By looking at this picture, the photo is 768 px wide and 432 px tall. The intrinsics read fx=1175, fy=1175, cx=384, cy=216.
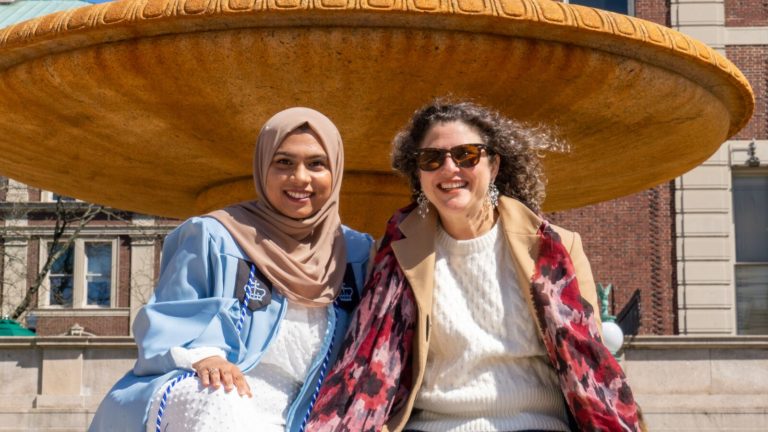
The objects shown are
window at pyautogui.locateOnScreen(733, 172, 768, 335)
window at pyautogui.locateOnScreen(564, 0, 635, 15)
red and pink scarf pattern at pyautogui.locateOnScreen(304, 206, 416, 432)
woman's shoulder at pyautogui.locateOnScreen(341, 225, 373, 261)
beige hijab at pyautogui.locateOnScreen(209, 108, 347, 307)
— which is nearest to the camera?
red and pink scarf pattern at pyautogui.locateOnScreen(304, 206, 416, 432)

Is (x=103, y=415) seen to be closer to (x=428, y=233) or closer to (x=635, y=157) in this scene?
(x=428, y=233)

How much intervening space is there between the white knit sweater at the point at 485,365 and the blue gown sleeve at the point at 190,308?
642 millimetres

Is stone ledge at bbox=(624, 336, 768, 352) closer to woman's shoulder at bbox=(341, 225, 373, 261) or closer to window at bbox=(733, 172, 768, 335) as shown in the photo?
window at bbox=(733, 172, 768, 335)

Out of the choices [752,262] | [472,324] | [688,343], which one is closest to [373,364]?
[472,324]

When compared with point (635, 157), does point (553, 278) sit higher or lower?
lower

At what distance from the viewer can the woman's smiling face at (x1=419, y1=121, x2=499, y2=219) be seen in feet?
12.7

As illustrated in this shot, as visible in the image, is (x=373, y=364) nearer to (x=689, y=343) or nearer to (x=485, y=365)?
(x=485, y=365)

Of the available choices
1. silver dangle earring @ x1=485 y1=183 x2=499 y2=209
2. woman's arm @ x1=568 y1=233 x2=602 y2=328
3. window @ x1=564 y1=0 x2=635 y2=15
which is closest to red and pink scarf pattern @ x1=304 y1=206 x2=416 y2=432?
silver dangle earring @ x1=485 y1=183 x2=499 y2=209

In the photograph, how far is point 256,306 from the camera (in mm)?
3730

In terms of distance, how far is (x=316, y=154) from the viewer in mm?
3926

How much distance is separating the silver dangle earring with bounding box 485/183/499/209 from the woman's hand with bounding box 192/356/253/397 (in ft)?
3.39

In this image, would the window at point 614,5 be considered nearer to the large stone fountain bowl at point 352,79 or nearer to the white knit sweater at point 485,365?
the large stone fountain bowl at point 352,79

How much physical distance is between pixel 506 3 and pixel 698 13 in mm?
16898

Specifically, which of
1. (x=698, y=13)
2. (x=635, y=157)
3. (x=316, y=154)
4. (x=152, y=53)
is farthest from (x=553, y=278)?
(x=698, y=13)
